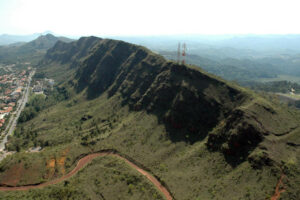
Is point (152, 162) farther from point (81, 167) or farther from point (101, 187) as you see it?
point (81, 167)

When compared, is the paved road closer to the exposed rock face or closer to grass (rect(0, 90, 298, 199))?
grass (rect(0, 90, 298, 199))

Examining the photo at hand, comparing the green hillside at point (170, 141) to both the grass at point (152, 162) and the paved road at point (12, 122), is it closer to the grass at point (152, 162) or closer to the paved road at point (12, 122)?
the grass at point (152, 162)

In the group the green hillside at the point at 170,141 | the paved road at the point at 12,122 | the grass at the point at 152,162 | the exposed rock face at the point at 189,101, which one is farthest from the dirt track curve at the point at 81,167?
the paved road at the point at 12,122

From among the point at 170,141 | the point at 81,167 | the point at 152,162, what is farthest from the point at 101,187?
the point at 170,141

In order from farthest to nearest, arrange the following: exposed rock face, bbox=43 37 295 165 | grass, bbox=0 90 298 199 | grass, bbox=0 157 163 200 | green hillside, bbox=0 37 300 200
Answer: exposed rock face, bbox=43 37 295 165 → grass, bbox=0 157 163 200 → green hillside, bbox=0 37 300 200 → grass, bbox=0 90 298 199

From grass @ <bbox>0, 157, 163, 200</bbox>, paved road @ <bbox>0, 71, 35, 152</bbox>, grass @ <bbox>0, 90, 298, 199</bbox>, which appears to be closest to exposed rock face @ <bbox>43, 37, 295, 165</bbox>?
grass @ <bbox>0, 90, 298, 199</bbox>

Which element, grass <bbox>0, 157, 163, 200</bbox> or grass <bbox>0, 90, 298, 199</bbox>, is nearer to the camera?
grass <bbox>0, 90, 298, 199</bbox>

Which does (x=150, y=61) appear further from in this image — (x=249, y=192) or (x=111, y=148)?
(x=249, y=192)

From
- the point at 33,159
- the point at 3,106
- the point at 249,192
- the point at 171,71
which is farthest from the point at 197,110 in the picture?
the point at 3,106
